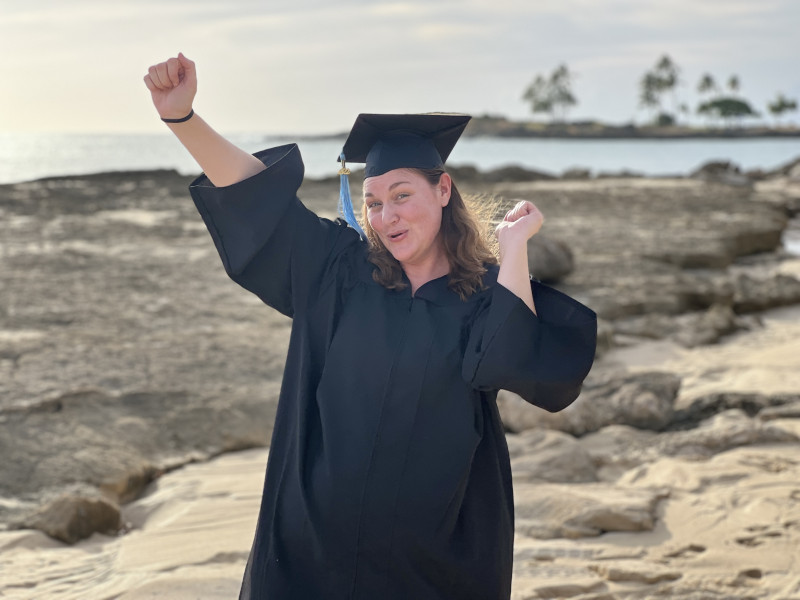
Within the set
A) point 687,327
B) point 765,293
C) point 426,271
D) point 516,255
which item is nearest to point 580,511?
point 426,271

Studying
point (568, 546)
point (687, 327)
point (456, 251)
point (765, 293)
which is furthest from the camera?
point (765, 293)

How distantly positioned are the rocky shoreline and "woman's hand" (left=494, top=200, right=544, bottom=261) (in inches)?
65.9

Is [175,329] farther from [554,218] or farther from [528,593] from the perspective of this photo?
[554,218]

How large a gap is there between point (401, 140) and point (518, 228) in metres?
0.45

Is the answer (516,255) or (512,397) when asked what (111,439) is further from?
(516,255)

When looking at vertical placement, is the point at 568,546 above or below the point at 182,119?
below

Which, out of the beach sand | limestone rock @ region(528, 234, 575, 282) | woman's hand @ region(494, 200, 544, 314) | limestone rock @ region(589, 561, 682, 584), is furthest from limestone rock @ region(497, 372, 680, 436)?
limestone rock @ region(528, 234, 575, 282)

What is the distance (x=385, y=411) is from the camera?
2361 mm

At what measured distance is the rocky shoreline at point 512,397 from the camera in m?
4.13

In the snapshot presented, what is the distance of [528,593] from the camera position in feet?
11.6

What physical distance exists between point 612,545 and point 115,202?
11549mm

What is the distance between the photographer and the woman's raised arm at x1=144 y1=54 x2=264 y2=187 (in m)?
2.40

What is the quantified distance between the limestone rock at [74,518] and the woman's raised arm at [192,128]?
224cm

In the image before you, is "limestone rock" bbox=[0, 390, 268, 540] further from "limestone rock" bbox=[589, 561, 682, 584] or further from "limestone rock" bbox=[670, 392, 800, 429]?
"limestone rock" bbox=[670, 392, 800, 429]
